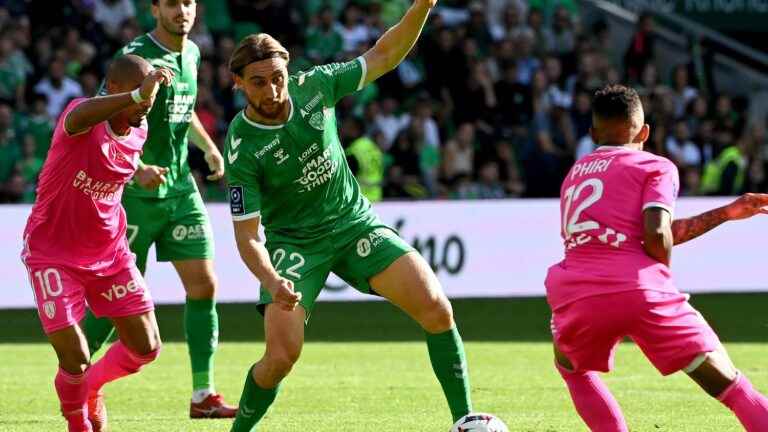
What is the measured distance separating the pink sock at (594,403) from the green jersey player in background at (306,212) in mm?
825

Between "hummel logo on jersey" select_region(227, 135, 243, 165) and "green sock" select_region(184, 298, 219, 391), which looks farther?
"green sock" select_region(184, 298, 219, 391)

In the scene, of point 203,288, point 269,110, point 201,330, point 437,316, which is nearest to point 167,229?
point 203,288

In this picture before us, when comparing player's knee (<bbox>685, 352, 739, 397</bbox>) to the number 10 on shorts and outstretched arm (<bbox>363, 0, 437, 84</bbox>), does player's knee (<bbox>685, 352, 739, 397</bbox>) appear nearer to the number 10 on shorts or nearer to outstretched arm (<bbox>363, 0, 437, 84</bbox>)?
outstretched arm (<bbox>363, 0, 437, 84</bbox>)

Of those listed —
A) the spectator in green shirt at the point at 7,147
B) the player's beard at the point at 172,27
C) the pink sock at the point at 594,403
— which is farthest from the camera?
the spectator in green shirt at the point at 7,147

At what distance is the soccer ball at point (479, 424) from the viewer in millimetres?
7043

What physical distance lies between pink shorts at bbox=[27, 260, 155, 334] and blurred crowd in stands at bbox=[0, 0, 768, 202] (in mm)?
9334

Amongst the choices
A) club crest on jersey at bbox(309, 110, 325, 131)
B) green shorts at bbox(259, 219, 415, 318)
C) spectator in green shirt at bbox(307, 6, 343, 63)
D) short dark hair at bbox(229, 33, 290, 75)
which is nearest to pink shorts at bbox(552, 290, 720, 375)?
green shorts at bbox(259, 219, 415, 318)

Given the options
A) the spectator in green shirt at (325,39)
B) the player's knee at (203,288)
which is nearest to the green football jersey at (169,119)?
the player's knee at (203,288)

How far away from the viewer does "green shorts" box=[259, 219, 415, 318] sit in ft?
24.1

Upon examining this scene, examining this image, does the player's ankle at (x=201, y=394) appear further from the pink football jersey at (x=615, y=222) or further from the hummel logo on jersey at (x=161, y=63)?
the pink football jersey at (x=615, y=222)

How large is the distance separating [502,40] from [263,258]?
1548 centimetres

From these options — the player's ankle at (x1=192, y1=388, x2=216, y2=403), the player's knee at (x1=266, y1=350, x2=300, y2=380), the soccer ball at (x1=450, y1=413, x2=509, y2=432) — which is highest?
the player's knee at (x1=266, y1=350, x2=300, y2=380)

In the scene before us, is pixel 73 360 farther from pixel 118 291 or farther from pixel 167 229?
pixel 167 229

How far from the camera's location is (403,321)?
15023mm
